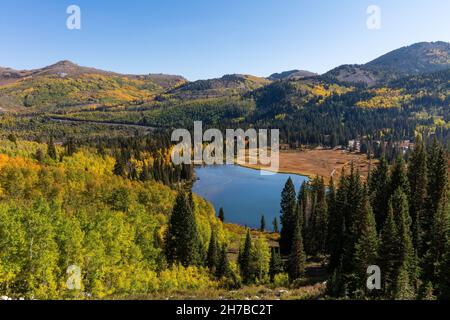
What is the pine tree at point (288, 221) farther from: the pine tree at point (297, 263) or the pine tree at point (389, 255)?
the pine tree at point (389, 255)

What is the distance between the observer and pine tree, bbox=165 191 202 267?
70.1m

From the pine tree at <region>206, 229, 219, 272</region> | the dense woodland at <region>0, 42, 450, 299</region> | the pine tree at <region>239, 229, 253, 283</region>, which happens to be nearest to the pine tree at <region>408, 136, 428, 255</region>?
the dense woodland at <region>0, 42, 450, 299</region>

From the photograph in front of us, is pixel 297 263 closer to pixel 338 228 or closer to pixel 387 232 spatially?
pixel 338 228

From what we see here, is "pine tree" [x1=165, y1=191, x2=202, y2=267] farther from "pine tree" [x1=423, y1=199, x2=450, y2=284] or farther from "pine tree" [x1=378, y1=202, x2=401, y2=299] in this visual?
"pine tree" [x1=423, y1=199, x2=450, y2=284]

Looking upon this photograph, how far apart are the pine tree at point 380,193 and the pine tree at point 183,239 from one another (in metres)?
34.6

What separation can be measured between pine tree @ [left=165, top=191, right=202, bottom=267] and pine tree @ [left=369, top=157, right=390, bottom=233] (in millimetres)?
34597

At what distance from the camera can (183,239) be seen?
70.6 meters

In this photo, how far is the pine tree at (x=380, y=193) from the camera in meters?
67.4

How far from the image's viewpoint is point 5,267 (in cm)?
3884

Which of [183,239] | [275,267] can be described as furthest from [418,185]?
[183,239]

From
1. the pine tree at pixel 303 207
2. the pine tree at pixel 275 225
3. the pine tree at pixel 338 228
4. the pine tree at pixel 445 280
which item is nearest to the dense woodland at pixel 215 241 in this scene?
the pine tree at pixel 445 280

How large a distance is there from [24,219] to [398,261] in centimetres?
4970

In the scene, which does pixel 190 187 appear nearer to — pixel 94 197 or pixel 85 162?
pixel 85 162
